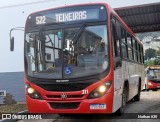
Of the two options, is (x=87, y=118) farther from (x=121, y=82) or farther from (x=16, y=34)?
(x=16, y=34)

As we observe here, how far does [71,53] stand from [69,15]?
103cm

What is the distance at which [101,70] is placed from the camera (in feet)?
25.8

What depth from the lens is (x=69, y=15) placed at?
333 inches

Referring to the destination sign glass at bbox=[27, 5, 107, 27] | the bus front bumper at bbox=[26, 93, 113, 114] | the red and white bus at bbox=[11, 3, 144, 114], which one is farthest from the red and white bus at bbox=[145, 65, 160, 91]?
the bus front bumper at bbox=[26, 93, 113, 114]

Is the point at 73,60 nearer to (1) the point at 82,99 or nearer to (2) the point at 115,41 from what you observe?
(1) the point at 82,99

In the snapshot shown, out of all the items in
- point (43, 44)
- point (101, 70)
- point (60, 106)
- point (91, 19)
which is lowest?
point (60, 106)

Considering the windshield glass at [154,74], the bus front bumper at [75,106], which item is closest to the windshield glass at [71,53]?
the bus front bumper at [75,106]

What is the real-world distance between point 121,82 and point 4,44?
1000cm

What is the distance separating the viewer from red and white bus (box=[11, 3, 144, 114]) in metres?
7.81

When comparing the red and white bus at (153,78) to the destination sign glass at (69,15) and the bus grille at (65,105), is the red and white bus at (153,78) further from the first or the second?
the bus grille at (65,105)

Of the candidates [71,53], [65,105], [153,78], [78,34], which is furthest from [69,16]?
[153,78]

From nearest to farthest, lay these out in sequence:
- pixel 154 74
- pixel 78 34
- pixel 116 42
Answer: pixel 78 34, pixel 116 42, pixel 154 74

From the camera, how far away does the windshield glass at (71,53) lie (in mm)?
7930

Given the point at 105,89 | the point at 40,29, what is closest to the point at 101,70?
the point at 105,89
